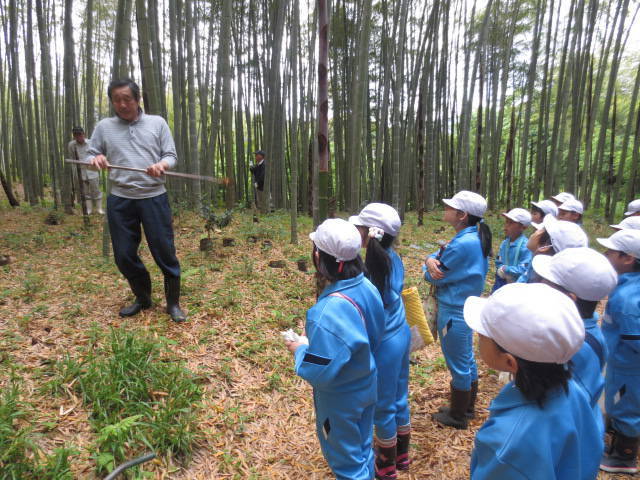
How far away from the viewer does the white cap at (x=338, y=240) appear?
147 centimetres

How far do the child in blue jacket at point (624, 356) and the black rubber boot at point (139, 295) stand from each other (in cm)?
327

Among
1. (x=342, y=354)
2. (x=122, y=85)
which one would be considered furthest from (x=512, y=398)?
(x=122, y=85)

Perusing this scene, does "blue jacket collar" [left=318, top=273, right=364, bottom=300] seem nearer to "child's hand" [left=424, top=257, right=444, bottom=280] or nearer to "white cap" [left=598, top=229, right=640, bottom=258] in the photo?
"child's hand" [left=424, top=257, right=444, bottom=280]

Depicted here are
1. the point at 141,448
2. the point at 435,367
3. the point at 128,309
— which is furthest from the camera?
the point at 435,367

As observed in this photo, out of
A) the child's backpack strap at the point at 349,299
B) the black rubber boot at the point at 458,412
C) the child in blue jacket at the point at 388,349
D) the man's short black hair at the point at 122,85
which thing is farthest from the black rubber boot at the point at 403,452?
the man's short black hair at the point at 122,85

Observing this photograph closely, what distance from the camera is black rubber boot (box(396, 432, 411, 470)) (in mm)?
2098

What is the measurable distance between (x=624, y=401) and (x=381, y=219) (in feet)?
5.86

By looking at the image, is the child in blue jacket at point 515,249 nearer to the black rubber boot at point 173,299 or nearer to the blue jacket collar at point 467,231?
the blue jacket collar at point 467,231

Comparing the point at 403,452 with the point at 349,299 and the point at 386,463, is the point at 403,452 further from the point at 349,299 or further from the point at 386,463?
the point at 349,299

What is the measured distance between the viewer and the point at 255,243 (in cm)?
574

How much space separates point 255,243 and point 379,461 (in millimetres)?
4204

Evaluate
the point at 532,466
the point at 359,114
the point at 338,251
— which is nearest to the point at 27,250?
the point at 359,114

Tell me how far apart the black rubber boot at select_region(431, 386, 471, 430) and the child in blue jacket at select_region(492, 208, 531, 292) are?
1104 millimetres

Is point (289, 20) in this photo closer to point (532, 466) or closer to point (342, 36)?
point (342, 36)
